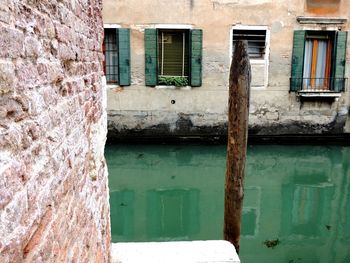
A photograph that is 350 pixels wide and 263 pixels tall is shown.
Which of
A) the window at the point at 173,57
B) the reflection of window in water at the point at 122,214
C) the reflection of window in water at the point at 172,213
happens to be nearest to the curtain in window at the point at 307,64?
the window at the point at 173,57

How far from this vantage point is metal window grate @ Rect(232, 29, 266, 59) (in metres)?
10.1

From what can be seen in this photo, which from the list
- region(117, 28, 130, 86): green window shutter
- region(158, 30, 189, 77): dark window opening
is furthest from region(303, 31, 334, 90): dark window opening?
region(117, 28, 130, 86): green window shutter

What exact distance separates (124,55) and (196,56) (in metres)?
1.79

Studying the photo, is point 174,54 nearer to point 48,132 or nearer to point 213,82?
point 213,82

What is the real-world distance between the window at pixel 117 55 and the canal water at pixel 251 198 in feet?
5.80

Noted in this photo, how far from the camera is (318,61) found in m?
10.5

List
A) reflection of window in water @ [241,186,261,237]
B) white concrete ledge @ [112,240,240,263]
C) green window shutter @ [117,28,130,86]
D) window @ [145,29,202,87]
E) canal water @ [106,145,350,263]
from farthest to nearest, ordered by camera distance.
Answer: window @ [145,29,202,87], green window shutter @ [117,28,130,86], reflection of window in water @ [241,186,261,237], canal water @ [106,145,350,263], white concrete ledge @ [112,240,240,263]

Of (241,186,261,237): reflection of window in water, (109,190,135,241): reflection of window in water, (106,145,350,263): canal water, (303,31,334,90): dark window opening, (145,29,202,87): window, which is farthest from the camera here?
(303,31,334,90): dark window opening

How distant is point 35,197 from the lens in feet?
3.89

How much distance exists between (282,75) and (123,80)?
4114mm

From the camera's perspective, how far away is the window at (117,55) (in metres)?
9.67

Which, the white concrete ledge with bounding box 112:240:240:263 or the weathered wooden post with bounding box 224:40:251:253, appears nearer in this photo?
the white concrete ledge with bounding box 112:240:240:263

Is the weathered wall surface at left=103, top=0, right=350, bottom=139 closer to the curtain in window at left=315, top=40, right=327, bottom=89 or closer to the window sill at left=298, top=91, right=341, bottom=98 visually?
the window sill at left=298, top=91, right=341, bottom=98

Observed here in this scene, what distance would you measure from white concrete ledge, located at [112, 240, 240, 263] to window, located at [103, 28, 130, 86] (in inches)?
267
